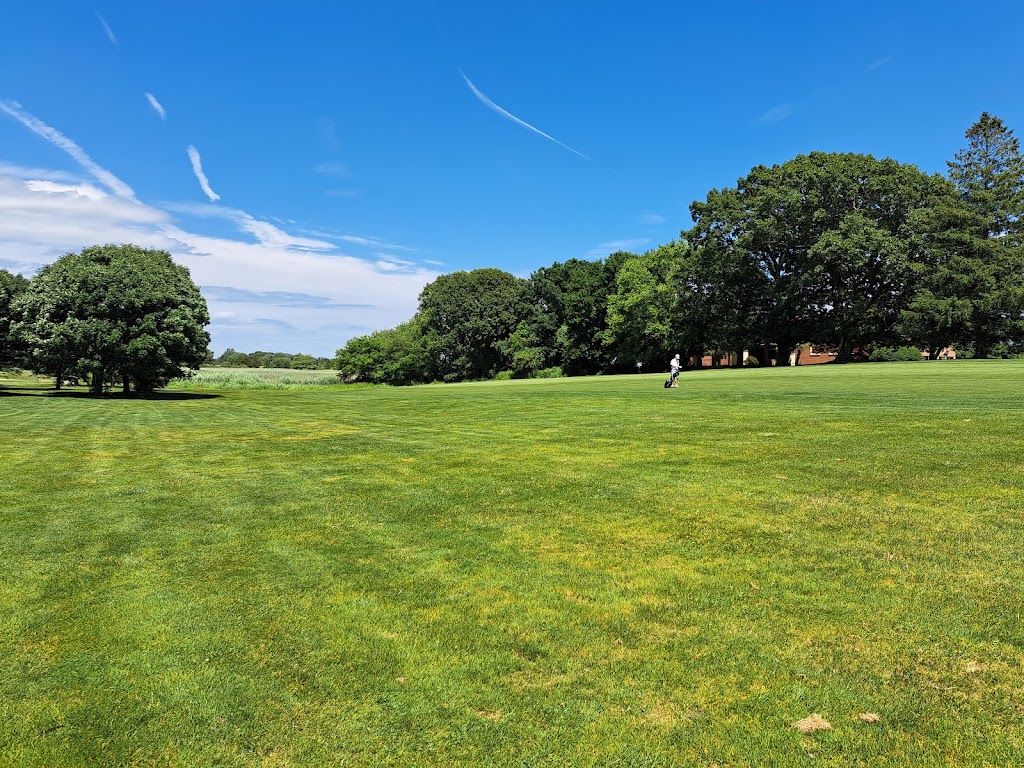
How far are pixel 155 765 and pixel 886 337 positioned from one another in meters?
71.5

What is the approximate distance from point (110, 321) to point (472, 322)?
2380 inches

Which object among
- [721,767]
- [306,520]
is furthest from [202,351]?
[721,767]

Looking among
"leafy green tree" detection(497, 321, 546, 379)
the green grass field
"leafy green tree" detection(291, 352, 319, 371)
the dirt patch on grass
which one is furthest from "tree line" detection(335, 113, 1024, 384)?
"leafy green tree" detection(291, 352, 319, 371)

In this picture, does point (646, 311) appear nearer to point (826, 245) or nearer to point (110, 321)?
point (826, 245)

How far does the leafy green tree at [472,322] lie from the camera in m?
94.6

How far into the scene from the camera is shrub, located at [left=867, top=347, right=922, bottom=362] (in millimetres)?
58781

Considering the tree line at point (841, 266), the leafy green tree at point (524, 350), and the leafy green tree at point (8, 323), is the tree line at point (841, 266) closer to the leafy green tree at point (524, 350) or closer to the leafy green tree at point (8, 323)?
the leafy green tree at point (524, 350)

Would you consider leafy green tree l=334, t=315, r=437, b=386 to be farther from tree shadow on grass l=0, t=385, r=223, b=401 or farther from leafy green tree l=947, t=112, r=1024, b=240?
leafy green tree l=947, t=112, r=1024, b=240

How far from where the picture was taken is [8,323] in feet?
138

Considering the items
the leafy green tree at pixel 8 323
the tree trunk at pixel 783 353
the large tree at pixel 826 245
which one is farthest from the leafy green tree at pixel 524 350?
the leafy green tree at pixel 8 323

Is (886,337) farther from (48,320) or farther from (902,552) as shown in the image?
(48,320)

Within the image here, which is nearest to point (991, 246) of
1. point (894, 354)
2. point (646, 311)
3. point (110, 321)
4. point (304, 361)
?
point (894, 354)

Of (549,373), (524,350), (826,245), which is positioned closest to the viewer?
(826,245)

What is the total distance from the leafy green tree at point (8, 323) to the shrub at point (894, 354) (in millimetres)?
75209
